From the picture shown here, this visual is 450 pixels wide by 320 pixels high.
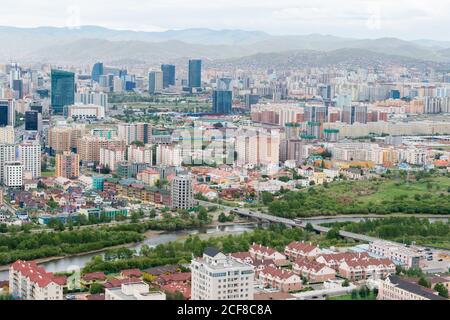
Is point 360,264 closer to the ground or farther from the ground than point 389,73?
closer to the ground

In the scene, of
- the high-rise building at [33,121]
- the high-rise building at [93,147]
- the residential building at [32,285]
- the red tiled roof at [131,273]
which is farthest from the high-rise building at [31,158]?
the residential building at [32,285]

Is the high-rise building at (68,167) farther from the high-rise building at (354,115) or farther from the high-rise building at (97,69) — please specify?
the high-rise building at (354,115)

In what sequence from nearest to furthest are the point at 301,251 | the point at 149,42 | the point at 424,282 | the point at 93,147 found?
the point at 424,282 < the point at 149,42 < the point at 301,251 < the point at 93,147

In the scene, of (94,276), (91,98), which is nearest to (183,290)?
(94,276)

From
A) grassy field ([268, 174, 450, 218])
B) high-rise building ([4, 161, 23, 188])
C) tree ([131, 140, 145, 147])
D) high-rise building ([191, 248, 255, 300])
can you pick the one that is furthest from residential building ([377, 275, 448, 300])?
tree ([131, 140, 145, 147])

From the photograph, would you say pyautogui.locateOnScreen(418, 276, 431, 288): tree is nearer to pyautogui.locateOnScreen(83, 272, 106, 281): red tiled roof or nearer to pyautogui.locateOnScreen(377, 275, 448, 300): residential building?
pyautogui.locateOnScreen(377, 275, 448, 300): residential building

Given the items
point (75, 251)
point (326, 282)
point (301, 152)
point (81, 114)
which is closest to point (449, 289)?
point (326, 282)

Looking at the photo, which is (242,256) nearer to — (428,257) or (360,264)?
(360,264)

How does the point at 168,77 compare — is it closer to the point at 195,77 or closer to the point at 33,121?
the point at 195,77

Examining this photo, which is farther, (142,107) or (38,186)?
(142,107)
